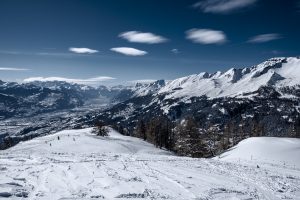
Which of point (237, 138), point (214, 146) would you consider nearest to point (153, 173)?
point (214, 146)

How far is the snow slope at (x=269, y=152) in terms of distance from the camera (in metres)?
43.0

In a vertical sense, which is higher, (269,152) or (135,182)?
(135,182)

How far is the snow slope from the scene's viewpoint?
4299cm

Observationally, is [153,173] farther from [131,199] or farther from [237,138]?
[237,138]

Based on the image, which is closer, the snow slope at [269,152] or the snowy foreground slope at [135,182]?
the snowy foreground slope at [135,182]

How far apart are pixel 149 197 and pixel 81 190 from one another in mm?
4185

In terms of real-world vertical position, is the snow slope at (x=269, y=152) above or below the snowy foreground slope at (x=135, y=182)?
below

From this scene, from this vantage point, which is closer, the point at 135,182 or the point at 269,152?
the point at 135,182

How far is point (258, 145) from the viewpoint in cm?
5200

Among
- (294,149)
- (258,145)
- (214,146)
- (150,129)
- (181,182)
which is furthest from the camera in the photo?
(150,129)

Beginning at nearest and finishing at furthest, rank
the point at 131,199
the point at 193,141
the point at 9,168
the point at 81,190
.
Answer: the point at 131,199 < the point at 81,190 < the point at 9,168 < the point at 193,141

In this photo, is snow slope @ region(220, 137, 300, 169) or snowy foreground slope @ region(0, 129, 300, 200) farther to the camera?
snow slope @ region(220, 137, 300, 169)

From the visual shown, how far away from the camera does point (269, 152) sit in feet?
155

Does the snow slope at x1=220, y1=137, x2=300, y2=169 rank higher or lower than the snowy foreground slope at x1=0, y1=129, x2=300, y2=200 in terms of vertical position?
lower
